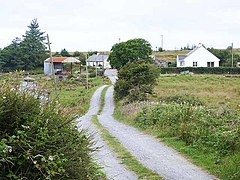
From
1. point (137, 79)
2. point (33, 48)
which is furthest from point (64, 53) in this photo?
point (137, 79)

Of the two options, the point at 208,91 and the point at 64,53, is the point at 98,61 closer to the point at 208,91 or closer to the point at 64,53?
the point at 64,53

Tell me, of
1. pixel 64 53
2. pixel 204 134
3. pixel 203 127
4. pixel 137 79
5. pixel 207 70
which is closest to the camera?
pixel 204 134

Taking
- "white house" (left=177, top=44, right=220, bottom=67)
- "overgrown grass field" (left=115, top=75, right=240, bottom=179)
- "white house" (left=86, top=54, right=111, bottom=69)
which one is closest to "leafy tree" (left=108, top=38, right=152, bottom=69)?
"white house" (left=177, top=44, right=220, bottom=67)

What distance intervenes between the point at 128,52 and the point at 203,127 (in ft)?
189

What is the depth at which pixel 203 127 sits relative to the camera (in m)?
12.4

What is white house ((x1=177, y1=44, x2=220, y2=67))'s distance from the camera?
86.4 metres

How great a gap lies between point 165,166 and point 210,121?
3.82 meters

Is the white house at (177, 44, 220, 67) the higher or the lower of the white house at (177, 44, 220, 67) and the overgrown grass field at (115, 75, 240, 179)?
the higher

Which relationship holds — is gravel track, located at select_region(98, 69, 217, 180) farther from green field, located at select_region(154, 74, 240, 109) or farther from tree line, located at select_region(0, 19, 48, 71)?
tree line, located at select_region(0, 19, 48, 71)

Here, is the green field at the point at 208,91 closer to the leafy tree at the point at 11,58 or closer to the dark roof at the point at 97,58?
the leafy tree at the point at 11,58

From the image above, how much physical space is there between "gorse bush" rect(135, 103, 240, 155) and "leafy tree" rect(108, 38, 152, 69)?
51928 millimetres

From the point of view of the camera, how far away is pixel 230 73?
7275 cm

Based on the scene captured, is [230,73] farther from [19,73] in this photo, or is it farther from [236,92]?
[19,73]

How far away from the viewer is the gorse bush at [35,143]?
13.6 feet
